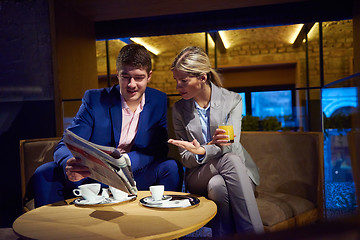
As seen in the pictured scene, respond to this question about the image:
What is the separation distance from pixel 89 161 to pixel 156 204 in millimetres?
326

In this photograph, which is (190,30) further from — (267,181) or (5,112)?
(267,181)

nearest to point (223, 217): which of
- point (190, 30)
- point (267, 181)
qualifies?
point (267, 181)

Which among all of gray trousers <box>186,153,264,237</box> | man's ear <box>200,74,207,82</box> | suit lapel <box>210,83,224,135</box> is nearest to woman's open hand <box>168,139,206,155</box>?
gray trousers <box>186,153,264,237</box>

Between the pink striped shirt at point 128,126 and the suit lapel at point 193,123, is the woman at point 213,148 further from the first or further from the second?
the pink striped shirt at point 128,126

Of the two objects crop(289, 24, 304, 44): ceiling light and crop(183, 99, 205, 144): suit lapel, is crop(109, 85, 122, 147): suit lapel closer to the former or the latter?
crop(183, 99, 205, 144): suit lapel

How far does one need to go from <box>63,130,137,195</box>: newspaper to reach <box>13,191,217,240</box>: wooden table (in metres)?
0.13

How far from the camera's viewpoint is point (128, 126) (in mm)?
1988

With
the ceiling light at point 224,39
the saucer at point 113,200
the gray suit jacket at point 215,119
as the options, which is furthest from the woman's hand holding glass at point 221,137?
the ceiling light at point 224,39

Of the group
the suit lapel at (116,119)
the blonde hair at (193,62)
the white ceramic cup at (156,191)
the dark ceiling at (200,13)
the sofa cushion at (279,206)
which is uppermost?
the dark ceiling at (200,13)

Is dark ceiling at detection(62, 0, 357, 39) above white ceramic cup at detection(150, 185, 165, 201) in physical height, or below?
above

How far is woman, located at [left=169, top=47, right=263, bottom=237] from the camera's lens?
1548 millimetres

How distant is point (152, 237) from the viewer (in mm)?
979

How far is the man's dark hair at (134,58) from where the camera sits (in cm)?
179

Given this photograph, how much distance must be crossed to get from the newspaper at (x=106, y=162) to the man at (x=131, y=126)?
1.58 feet
